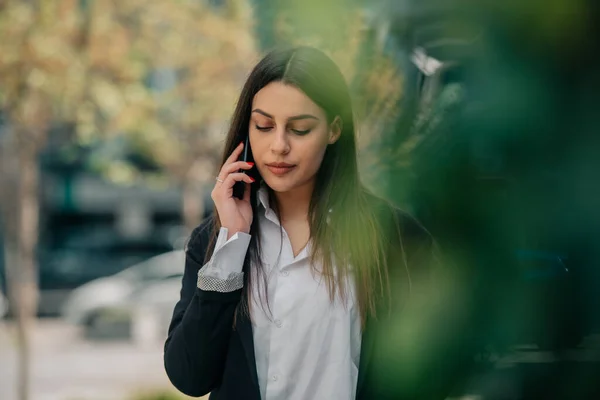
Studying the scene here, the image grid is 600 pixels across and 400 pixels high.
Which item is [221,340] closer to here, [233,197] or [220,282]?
[220,282]

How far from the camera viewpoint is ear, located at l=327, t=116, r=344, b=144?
151 cm

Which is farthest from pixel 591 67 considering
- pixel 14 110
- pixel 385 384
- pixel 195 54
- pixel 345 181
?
pixel 195 54

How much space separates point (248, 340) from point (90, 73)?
705 centimetres

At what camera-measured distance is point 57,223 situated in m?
Answer: 23.1

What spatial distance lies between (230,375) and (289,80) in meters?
0.51

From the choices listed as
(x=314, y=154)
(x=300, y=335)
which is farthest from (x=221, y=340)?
(x=314, y=154)

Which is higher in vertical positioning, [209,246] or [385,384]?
[209,246]

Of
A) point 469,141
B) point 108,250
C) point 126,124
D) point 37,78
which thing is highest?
point 469,141

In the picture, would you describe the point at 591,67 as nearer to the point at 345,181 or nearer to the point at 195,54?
the point at 345,181

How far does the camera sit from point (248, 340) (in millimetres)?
1504

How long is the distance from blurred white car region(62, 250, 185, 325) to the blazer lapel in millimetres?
12573

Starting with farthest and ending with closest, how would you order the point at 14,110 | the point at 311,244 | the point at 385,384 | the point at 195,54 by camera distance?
the point at 195,54 < the point at 14,110 < the point at 311,244 < the point at 385,384

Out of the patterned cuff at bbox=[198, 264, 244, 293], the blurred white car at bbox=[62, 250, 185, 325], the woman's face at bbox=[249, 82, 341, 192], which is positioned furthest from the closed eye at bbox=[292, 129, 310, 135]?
the blurred white car at bbox=[62, 250, 185, 325]

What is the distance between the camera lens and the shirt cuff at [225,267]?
4.93 ft
